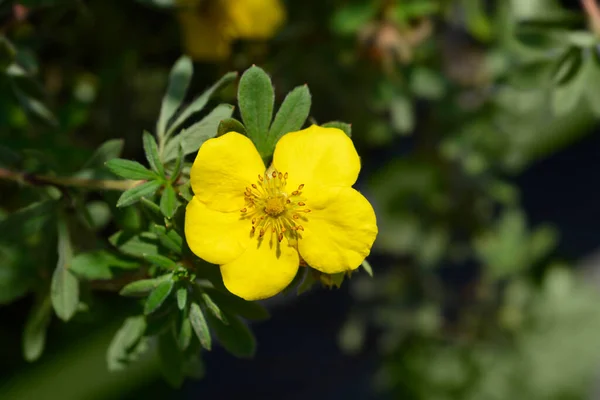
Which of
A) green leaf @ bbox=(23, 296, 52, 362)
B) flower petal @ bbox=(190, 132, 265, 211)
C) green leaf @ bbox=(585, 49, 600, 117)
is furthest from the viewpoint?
green leaf @ bbox=(585, 49, 600, 117)

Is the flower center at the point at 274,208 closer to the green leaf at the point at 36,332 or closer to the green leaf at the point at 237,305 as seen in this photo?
the green leaf at the point at 237,305

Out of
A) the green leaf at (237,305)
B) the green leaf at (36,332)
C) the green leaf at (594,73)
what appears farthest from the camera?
the green leaf at (594,73)

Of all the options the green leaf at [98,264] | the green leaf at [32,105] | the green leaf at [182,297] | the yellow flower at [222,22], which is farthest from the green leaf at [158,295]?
the yellow flower at [222,22]

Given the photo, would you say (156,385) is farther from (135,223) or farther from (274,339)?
(135,223)

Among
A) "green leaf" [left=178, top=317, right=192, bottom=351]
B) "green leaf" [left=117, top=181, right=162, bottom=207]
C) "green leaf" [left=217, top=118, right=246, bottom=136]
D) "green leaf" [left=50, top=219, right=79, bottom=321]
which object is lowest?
"green leaf" [left=50, top=219, right=79, bottom=321]

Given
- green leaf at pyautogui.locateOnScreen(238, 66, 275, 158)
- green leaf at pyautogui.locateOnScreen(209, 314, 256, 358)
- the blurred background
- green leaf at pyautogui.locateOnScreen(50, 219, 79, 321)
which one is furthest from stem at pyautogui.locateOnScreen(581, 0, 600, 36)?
green leaf at pyautogui.locateOnScreen(50, 219, 79, 321)

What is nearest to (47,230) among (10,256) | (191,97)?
(10,256)

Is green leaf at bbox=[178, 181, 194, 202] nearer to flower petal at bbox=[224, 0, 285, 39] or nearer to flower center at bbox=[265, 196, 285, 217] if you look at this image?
flower center at bbox=[265, 196, 285, 217]

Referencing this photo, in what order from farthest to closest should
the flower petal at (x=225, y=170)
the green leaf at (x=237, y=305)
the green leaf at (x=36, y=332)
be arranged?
the green leaf at (x=36, y=332) → the green leaf at (x=237, y=305) → the flower petal at (x=225, y=170)
